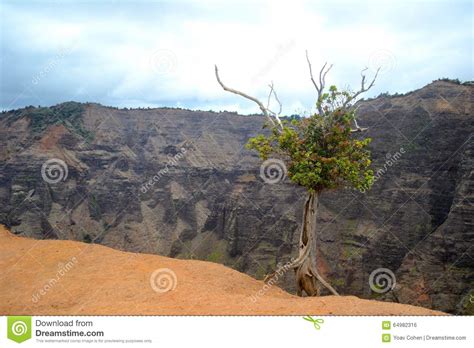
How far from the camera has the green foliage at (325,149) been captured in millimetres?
14398

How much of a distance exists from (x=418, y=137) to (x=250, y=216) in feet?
62.1

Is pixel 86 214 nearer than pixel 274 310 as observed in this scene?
No

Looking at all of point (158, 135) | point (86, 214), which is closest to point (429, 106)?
point (86, 214)

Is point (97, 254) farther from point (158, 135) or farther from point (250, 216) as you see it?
point (158, 135)

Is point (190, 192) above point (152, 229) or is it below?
above

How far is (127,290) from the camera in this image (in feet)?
43.3

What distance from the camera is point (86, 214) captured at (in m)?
60.4
